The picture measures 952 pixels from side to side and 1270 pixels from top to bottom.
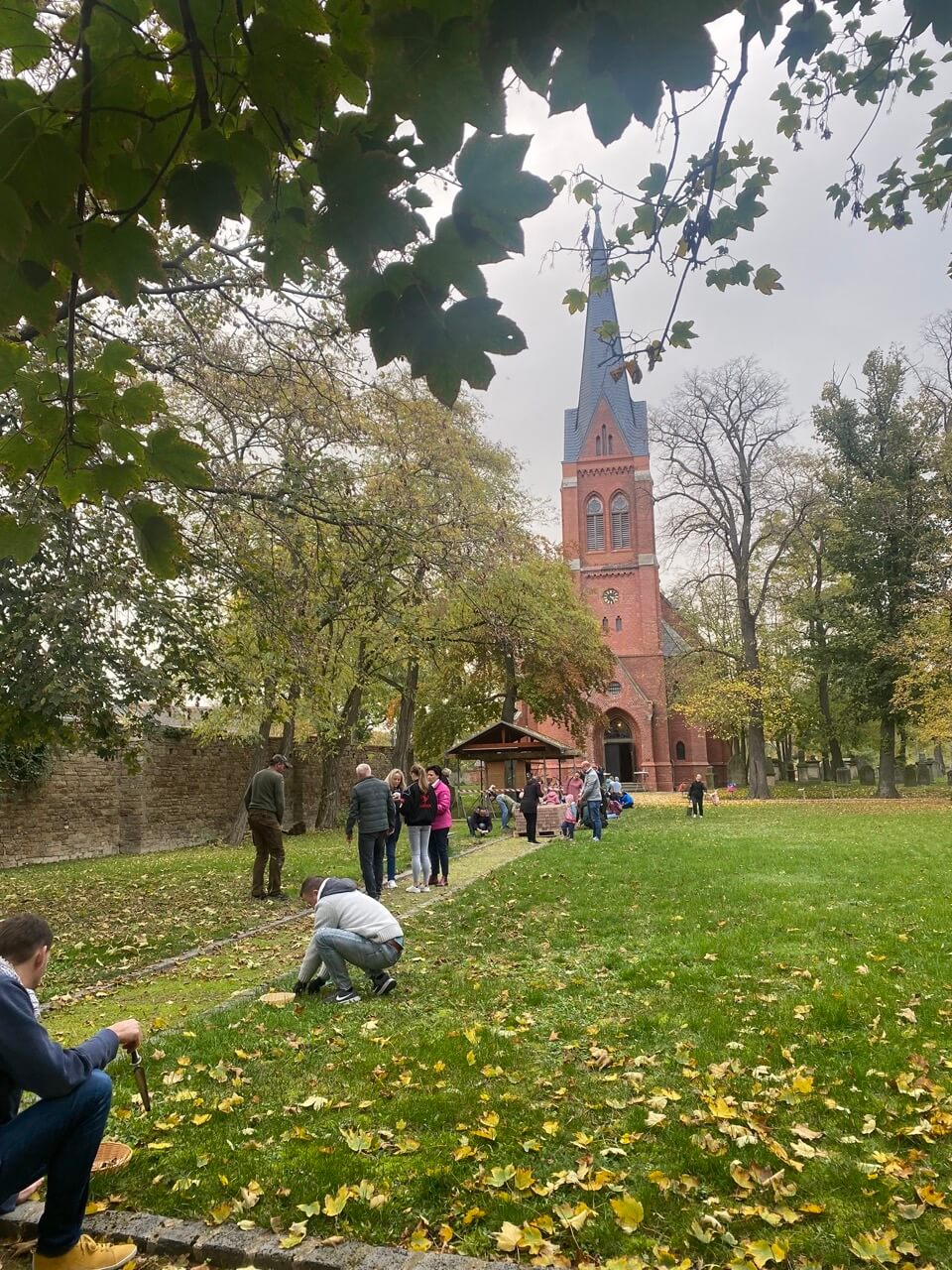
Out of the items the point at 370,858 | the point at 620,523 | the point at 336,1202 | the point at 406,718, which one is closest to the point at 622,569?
the point at 620,523

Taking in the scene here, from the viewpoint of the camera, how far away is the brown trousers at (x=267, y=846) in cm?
1079

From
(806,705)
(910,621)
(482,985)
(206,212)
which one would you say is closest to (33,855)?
(482,985)

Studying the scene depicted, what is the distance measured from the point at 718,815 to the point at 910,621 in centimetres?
1250

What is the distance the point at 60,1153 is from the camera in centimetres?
288

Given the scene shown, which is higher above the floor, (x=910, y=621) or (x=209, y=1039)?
(x=910, y=621)

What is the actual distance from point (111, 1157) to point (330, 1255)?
1.24 meters

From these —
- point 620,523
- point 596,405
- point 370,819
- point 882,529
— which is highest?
point 596,405

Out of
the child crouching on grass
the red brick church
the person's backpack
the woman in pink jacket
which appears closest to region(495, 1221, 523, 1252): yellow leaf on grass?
the person's backpack

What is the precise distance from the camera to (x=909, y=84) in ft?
15.3

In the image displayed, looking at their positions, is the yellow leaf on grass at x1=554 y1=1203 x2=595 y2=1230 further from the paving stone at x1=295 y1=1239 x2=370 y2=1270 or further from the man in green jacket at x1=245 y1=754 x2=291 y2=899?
the man in green jacket at x1=245 y1=754 x2=291 y2=899

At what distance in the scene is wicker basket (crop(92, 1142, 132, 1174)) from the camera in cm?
346

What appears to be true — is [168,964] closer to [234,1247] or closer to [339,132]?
[234,1247]

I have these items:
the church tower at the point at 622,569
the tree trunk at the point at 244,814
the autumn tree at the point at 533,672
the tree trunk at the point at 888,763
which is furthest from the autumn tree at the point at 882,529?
the tree trunk at the point at 244,814

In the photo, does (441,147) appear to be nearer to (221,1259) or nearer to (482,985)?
(221,1259)
